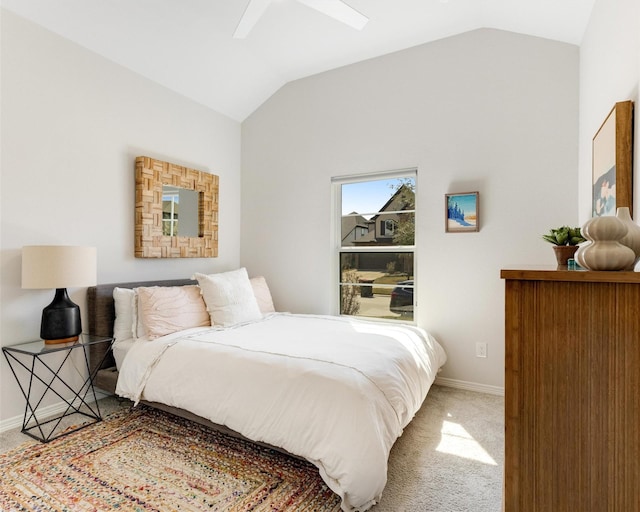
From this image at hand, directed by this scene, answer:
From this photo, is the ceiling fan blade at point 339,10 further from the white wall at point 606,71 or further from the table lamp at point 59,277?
the table lamp at point 59,277

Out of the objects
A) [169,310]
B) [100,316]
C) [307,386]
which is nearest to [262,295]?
[169,310]

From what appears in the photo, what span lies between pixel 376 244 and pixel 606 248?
2.71 metres

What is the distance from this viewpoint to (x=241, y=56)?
3.51 meters

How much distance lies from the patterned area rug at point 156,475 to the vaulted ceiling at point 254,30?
263 centimetres

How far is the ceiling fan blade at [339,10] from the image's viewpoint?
2207mm

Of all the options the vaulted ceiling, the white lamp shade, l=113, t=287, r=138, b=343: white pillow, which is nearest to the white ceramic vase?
the vaulted ceiling

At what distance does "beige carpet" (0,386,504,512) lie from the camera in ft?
5.69

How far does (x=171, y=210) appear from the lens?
136 inches

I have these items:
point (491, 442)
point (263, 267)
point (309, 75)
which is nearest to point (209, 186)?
point (263, 267)

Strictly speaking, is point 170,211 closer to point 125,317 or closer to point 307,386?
point 125,317

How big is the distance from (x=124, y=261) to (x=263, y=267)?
146cm

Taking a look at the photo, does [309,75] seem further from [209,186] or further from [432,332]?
[432,332]

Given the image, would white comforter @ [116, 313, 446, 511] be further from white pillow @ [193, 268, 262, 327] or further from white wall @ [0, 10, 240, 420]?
white wall @ [0, 10, 240, 420]

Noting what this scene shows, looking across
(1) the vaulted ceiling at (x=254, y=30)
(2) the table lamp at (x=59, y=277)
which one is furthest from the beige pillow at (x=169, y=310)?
(1) the vaulted ceiling at (x=254, y=30)
